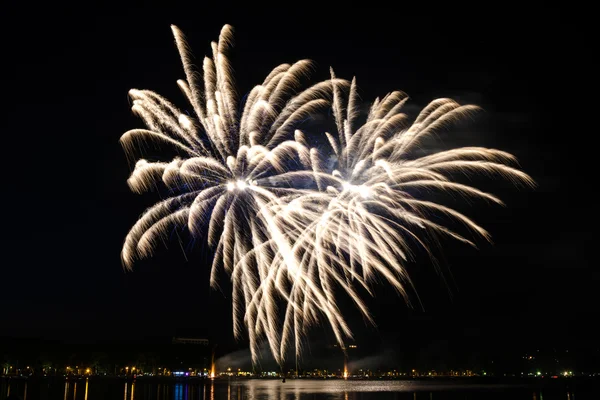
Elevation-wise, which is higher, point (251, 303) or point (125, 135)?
point (125, 135)

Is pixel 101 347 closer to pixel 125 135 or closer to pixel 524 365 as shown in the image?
pixel 524 365

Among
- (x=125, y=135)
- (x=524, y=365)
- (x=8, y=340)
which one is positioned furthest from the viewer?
(x=524, y=365)

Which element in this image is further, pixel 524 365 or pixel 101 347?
pixel 524 365

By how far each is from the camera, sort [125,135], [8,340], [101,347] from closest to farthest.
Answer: [125,135] → [8,340] → [101,347]

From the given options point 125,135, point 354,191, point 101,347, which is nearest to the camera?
point 125,135

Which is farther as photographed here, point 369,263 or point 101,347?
point 101,347

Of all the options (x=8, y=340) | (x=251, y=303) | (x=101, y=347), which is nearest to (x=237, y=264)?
(x=251, y=303)

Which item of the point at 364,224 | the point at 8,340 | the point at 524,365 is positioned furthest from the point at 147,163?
the point at 524,365

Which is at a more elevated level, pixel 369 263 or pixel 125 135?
pixel 125 135

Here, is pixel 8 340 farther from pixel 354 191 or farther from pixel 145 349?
pixel 354 191
